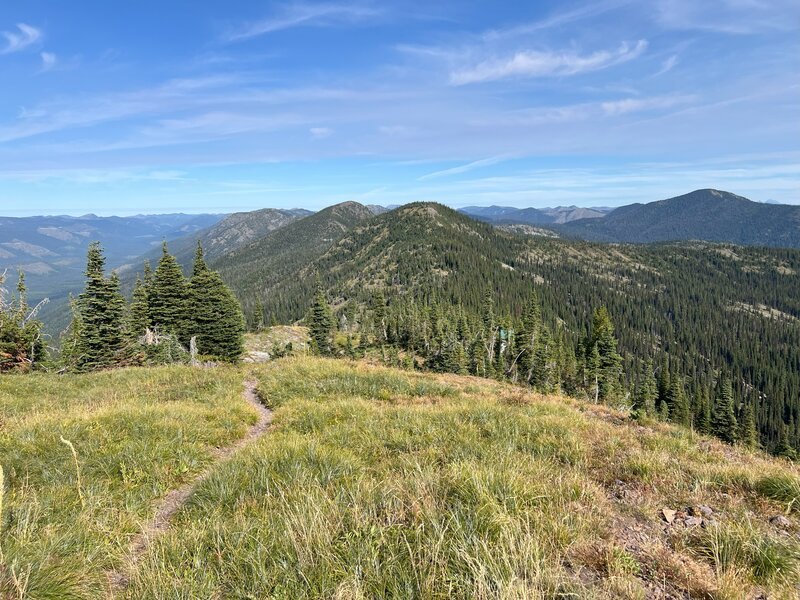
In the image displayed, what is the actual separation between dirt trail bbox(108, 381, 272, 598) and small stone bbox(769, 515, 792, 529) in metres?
7.48

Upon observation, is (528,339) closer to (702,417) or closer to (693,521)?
(702,417)

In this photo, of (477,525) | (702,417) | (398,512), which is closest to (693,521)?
(477,525)

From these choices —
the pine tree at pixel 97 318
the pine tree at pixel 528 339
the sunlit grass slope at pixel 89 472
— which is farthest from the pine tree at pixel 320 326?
the sunlit grass slope at pixel 89 472

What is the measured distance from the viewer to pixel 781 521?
4.81 m

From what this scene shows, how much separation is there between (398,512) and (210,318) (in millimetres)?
44997

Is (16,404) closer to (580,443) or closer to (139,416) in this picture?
(139,416)

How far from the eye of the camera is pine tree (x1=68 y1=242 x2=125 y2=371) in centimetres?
3550

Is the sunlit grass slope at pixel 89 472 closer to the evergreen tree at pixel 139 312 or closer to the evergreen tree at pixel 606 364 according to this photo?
the evergreen tree at pixel 139 312

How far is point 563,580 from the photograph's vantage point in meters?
3.36

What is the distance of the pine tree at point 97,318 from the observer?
35500 mm

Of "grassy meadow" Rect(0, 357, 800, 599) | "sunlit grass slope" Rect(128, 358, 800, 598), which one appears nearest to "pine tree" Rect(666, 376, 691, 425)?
Result: "grassy meadow" Rect(0, 357, 800, 599)

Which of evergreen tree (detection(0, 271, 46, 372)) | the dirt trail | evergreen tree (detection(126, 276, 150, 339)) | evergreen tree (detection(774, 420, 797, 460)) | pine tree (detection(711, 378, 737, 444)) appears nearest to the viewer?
the dirt trail

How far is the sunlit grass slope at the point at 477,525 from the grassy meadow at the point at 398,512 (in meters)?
0.02

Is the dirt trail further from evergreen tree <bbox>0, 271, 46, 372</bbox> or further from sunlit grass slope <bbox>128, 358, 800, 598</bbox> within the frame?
evergreen tree <bbox>0, 271, 46, 372</bbox>
